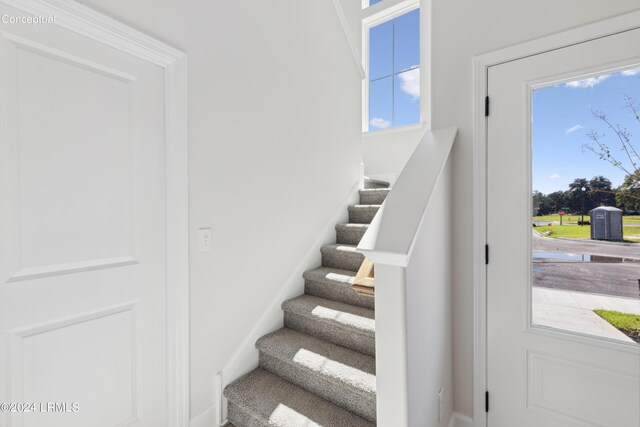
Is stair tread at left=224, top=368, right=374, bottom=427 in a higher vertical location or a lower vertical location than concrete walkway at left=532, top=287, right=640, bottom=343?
lower

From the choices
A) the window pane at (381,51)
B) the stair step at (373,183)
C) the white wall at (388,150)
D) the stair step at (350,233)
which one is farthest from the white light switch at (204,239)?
the window pane at (381,51)

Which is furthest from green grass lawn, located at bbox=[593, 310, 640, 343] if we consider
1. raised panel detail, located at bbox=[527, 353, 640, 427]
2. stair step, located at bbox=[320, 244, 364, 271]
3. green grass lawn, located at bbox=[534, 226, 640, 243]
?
stair step, located at bbox=[320, 244, 364, 271]

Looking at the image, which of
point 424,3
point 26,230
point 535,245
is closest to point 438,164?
point 535,245

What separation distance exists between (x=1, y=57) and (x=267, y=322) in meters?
1.73

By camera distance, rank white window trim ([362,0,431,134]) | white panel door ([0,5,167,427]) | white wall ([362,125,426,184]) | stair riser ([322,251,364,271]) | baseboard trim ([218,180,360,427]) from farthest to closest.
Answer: white wall ([362,125,426,184]), white window trim ([362,0,431,134]), stair riser ([322,251,364,271]), baseboard trim ([218,180,360,427]), white panel door ([0,5,167,427])

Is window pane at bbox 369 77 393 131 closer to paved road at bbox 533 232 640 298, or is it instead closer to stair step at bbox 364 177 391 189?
stair step at bbox 364 177 391 189

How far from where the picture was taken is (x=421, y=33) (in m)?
3.45

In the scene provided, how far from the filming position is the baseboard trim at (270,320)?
163 centimetres

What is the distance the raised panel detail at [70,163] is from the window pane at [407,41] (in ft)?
11.7

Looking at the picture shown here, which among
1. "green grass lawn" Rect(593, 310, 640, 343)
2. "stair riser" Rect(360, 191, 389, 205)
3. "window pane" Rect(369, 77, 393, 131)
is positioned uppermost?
"window pane" Rect(369, 77, 393, 131)

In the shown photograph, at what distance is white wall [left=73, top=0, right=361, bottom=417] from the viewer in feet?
4.94

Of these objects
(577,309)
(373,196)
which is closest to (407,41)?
(373,196)

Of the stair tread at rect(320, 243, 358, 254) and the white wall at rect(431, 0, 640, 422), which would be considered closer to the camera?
the white wall at rect(431, 0, 640, 422)

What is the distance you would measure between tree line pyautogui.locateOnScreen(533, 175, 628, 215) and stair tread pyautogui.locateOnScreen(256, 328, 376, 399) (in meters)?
1.21
